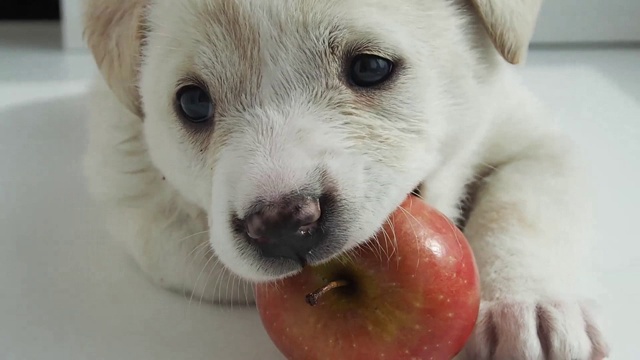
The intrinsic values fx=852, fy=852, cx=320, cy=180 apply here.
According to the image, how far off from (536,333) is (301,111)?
511mm

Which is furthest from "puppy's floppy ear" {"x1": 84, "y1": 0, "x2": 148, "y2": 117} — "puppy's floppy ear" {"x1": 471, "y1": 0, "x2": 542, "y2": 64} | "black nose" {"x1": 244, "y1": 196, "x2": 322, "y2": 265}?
"puppy's floppy ear" {"x1": 471, "y1": 0, "x2": 542, "y2": 64}

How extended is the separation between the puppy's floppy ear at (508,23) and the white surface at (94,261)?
0.49 meters

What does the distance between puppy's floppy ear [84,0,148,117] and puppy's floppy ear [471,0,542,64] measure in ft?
2.02

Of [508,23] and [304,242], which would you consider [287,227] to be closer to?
[304,242]

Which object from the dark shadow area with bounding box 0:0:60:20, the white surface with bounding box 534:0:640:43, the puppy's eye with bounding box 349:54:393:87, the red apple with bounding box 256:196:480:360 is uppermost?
the puppy's eye with bounding box 349:54:393:87

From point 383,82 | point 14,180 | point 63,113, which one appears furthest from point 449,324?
point 63,113

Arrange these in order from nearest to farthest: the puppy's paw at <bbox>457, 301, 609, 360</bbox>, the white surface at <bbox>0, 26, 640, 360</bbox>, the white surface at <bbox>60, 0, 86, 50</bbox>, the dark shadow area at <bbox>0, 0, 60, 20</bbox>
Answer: the puppy's paw at <bbox>457, 301, 609, 360</bbox>, the white surface at <bbox>0, 26, 640, 360</bbox>, the white surface at <bbox>60, 0, 86, 50</bbox>, the dark shadow area at <bbox>0, 0, 60, 20</bbox>

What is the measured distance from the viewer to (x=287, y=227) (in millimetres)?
1196

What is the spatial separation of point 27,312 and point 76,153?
87 centimetres

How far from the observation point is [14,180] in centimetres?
219

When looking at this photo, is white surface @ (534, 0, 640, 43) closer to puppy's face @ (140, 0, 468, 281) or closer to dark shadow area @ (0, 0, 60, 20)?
dark shadow area @ (0, 0, 60, 20)

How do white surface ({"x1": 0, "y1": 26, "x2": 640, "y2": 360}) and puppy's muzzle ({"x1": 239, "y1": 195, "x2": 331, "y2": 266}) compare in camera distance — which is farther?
white surface ({"x1": 0, "y1": 26, "x2": 640, "y2": 360})

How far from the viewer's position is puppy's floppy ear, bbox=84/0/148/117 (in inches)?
60.8

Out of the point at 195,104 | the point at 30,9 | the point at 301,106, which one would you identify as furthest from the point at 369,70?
the point at 30,9
